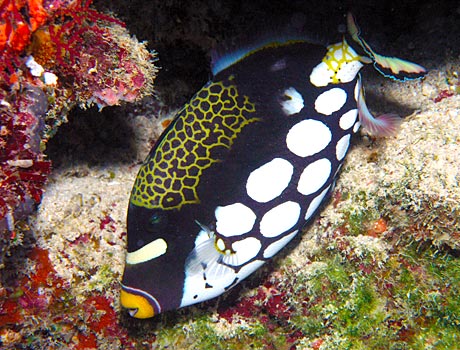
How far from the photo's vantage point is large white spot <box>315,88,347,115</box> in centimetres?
294

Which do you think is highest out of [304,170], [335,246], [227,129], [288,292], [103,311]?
[227,129]

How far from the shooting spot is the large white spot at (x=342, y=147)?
3072 millimetres

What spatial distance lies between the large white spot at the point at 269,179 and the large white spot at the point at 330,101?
487mm

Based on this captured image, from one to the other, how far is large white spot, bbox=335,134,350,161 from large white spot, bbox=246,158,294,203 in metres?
0.42

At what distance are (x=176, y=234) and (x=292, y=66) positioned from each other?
59.7 inches

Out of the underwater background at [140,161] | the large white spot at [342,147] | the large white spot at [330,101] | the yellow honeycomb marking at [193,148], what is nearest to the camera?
the underwater background at [140,161]

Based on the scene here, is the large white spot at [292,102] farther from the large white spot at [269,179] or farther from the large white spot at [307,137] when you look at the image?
the large white spot at [269,179]

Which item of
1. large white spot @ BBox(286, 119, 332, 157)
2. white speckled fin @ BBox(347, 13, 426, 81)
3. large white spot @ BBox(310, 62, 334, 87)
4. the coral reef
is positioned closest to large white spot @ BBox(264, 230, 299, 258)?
large white spot @ BBox(286, 119, 332, 157)

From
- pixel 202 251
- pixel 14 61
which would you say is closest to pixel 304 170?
pixel 202 251

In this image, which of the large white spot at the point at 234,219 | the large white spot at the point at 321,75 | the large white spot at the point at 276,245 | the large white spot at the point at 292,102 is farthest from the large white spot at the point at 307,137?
the large white spot at the point at 276,245

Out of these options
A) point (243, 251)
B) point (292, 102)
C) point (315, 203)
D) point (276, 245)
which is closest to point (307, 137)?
point (292, 102)

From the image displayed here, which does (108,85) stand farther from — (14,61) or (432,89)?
(432,89)

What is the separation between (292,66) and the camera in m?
2.90

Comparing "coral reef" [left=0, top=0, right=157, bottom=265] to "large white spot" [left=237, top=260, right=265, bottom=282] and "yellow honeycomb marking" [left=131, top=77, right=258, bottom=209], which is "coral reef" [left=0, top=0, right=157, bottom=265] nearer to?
"yellow honeycomb marking" [left=131, top=77, right=258, bottom=209]
